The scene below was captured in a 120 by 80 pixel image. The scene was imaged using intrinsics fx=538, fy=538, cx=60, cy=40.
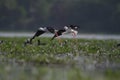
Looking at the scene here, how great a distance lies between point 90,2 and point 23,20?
29.9ft

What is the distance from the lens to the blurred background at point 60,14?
64875 mm

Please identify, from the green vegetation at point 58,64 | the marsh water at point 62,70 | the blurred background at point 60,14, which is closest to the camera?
the marsh water at point 62,70

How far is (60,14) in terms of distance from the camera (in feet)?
244

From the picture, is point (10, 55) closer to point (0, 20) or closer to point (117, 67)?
point (117, 67)

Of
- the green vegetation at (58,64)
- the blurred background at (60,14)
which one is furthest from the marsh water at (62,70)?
the blurred background at (60,14)

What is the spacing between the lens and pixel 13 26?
6781 centimetres

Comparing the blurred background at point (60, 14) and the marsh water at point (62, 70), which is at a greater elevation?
the blurred background at point (60, 14)

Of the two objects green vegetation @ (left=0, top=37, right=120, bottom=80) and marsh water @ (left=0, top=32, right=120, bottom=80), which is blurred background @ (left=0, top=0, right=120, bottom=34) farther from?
marsh water @ (left=0, top=32, right=120, bottom=80)

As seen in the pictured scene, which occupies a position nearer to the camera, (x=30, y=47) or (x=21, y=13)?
(x=30, y=47)

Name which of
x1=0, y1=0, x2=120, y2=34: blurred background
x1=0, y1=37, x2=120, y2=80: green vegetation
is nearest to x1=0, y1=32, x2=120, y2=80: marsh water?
x1=0, y1=37, x2=120, y2=80: green vegetation

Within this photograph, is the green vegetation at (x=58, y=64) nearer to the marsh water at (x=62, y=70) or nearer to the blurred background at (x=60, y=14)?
the marsh water at (x=62, y=70)

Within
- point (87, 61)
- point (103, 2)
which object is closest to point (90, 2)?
point (103, 2)

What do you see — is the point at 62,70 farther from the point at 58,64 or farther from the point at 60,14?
the point at 60,14

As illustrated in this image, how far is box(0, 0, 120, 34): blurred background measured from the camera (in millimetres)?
64875
